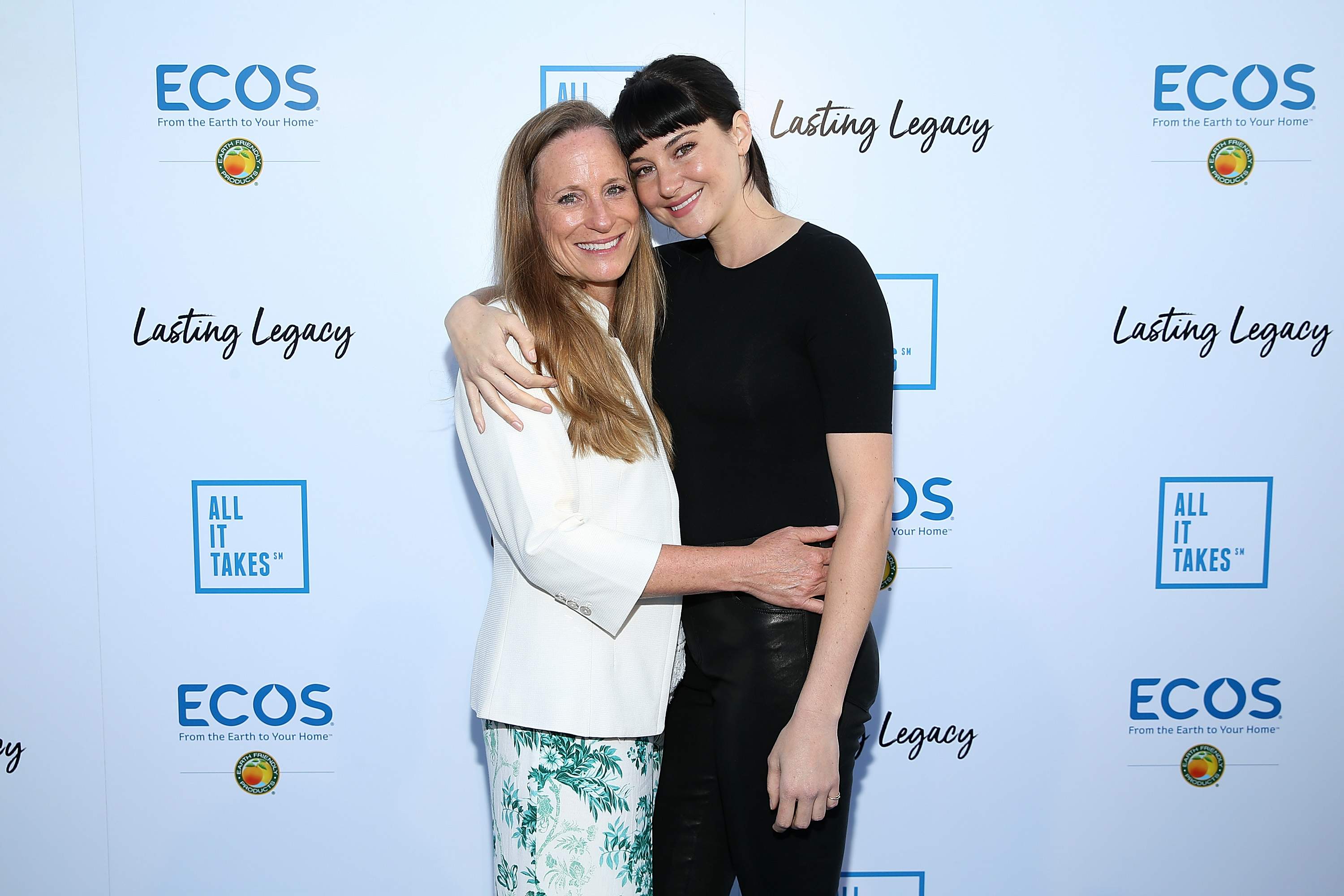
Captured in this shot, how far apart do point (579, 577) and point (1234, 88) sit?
1923mm

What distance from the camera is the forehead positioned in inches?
54.0

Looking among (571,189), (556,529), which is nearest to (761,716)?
(556,529)

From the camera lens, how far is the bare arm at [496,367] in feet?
4.01

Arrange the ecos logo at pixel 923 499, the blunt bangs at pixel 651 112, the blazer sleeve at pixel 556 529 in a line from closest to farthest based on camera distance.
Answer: the blazer sleeve at pixel 556 529
the blunt bangs at pixel 651 112
the ecos logo at pixel 923 499

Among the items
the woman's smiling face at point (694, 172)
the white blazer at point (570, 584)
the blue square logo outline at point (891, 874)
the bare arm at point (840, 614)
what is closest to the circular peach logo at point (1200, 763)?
the blue square logo outline at point (891, 874)

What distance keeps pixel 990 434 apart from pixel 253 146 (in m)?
1.85

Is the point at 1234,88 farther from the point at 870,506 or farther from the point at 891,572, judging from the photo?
the point at 870,506

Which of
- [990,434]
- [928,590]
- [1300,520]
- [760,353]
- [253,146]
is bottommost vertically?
[928,590]

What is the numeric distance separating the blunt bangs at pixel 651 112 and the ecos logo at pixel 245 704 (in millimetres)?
1506

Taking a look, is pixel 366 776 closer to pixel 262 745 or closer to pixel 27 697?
pixel 262 745

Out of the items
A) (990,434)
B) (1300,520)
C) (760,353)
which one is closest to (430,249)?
(760,353)

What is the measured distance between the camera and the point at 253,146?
77.6 inches

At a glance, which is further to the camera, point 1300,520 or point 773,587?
point 1300,520

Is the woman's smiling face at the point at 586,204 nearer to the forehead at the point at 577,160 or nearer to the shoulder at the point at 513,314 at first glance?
the forehead at the point at 577,160
